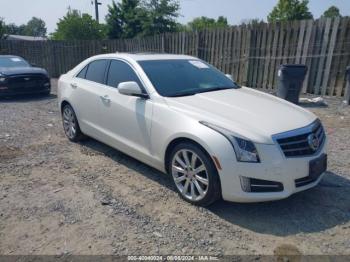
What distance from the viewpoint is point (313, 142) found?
11.3 ft

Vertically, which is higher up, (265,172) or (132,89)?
(132,89)

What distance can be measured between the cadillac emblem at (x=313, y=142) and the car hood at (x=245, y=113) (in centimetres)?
15

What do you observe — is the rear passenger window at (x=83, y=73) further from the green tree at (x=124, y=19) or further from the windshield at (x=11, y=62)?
the green tree at (x=124, y=19)

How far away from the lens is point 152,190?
402 cm

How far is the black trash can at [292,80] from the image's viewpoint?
26.9 ft

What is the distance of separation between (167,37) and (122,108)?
9.69 meters

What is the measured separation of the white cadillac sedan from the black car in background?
6511 mm

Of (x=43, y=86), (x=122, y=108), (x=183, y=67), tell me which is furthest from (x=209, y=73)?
(x=43, y=86)

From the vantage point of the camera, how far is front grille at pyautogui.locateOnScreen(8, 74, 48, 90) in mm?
10500

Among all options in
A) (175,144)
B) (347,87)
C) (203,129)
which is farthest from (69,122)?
(347,87)

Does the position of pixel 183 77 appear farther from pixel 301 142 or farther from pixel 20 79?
pixel 20 79

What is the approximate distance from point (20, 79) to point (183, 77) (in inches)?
318

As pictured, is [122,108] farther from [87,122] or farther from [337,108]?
[337,108]

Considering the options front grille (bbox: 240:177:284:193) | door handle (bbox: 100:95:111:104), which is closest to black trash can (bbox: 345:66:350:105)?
front grille (bbox: 240:177:284:193)
